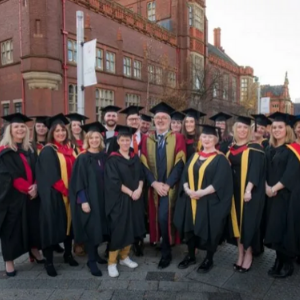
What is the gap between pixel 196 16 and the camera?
90.5 feet

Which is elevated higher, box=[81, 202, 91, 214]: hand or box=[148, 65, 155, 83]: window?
box=[148, 65, 155, 83]: window

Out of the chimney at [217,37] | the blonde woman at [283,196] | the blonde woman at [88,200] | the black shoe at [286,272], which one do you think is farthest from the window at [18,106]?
the chimney at [217,37]

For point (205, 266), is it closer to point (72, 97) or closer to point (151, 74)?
point (72, 97)

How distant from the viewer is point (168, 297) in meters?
3.52

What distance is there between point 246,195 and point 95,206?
6.30 feet

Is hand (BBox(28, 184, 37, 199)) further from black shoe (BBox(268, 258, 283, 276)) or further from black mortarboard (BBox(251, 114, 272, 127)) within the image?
black mortarboard (BBox(251, 114, 272, 127))

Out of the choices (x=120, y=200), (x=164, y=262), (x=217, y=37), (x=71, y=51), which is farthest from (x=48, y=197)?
(x=217, y=37)

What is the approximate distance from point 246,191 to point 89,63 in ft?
17.6

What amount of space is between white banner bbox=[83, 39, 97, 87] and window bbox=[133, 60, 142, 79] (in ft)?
48.1

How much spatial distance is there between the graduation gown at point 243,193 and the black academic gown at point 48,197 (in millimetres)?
2295

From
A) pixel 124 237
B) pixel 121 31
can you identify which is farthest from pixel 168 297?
pixel 121 31

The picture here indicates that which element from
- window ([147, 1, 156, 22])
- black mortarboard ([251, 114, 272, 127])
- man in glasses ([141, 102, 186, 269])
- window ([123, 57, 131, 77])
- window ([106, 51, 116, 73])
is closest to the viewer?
man in glasses ([141, 102, 186, 269])

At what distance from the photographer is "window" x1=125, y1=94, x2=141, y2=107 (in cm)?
2158

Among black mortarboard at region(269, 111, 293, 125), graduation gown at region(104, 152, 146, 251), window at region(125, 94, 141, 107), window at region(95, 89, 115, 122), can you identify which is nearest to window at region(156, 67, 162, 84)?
window at region(125, 94, 141, 107)
